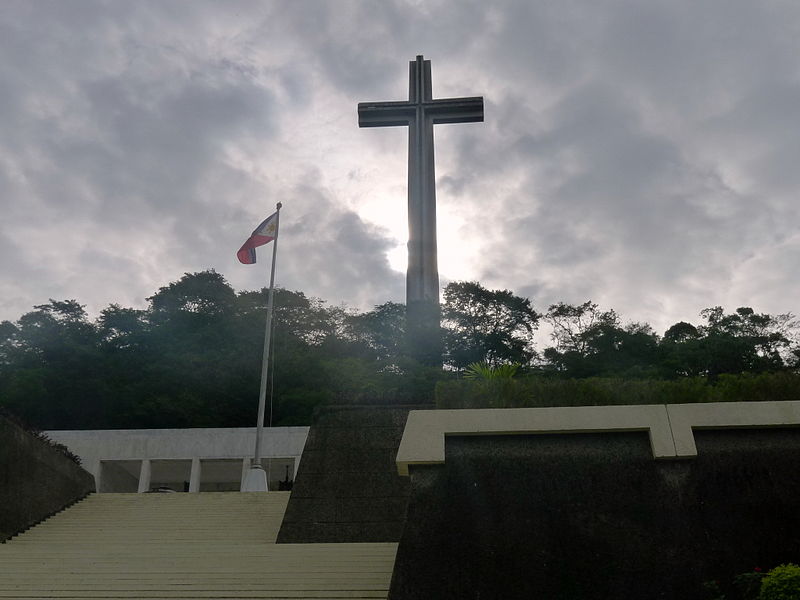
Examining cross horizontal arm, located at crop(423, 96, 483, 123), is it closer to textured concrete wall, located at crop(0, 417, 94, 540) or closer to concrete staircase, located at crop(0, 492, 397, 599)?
textured concrete wall, located at crop(0, 417, 94, 540)

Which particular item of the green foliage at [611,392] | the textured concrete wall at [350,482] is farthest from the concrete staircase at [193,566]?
the green foliage at [611,392]

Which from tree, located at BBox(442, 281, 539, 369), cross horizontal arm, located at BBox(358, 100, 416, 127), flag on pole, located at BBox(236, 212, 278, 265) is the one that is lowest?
flag on pole, located at BBox(236, 212, 278, 265)

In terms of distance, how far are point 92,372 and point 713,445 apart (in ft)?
118

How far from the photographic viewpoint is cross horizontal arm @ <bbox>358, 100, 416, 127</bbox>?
1273 inches

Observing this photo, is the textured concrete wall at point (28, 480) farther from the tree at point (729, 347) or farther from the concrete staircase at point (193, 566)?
the tree at point (729, 347)

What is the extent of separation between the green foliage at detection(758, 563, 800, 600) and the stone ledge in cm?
191

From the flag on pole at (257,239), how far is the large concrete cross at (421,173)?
15.0 meters

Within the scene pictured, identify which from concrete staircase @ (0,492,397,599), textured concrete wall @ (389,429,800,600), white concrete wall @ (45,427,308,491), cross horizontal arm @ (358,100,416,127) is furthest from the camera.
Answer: cross horizontal arm @ (358,100,416,127)

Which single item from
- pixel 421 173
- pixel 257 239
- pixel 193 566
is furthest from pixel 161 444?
pixel 193 566

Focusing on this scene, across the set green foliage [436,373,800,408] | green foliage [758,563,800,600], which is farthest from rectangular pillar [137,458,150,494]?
green foliage [758,563,800,600]

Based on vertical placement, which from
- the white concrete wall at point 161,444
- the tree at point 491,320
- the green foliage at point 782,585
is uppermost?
the tree at point 491,320

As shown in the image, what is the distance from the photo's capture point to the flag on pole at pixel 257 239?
18.5 m

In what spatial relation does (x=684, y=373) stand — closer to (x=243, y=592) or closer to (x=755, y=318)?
(x=755, y=318)

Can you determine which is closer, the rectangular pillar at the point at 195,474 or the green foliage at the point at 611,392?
the green foliage at the point at 611,392
